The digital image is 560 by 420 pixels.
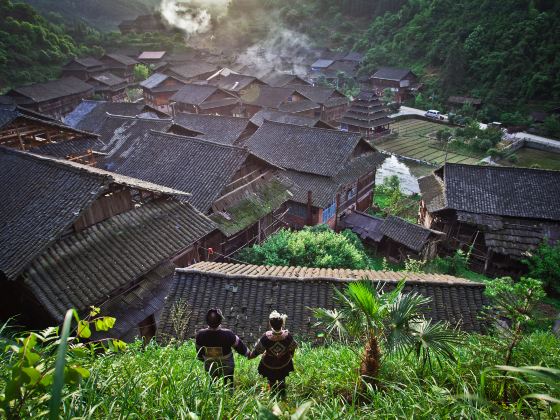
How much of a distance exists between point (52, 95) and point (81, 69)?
17076 millimetres

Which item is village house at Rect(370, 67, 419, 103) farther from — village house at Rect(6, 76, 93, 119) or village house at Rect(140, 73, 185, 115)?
village house at Rect(6, 76, 93, 119)

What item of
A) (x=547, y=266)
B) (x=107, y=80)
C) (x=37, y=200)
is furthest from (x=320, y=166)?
(x=107, y=80)

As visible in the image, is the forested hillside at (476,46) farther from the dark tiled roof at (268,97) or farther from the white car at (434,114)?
the dark tiled roof at (268,97)

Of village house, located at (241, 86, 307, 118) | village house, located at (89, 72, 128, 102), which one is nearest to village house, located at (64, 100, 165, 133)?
village house, located at (241, 86, 307, 118)

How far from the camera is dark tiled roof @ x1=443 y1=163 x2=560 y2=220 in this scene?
23.3 m

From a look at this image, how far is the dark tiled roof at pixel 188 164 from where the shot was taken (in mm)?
16938

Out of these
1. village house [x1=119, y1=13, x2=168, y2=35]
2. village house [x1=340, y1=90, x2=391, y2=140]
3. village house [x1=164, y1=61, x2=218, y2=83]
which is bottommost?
village house [x1=340, y1=90, x2=391, y2=140]

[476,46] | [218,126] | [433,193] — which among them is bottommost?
[433,193]

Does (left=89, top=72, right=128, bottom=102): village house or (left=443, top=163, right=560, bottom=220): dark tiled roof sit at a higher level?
(left=89, top=72, right=128, bottom=102): village house

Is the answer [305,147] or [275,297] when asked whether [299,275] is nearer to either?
[275,297]

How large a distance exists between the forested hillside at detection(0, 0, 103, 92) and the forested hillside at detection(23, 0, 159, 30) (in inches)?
1803

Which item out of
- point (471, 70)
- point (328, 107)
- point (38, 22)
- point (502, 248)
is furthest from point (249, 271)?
point (38, 22)

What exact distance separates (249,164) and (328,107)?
3984 centimetres

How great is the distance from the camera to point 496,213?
23.4 metres
